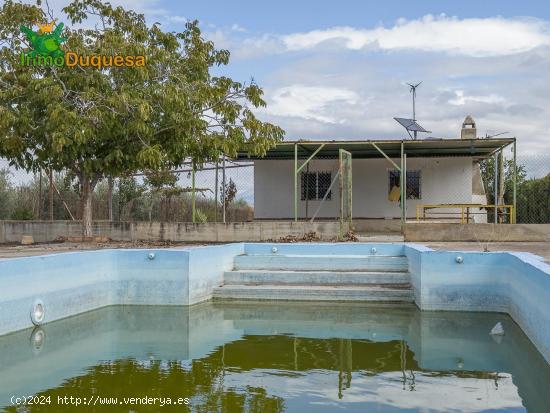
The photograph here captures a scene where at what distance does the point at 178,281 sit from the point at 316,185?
11220 mm

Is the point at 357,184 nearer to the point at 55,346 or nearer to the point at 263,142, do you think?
the point at 263,142

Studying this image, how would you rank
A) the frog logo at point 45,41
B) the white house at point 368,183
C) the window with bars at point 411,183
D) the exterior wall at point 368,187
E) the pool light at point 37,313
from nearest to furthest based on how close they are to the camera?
1. the pool light at point 37,313
2. the frog logo at point 45,41
3. the white house at point 368,183
4. the exterior wall at point 368,187
5. the window with bars at point 411,183

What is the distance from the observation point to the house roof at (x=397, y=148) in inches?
671

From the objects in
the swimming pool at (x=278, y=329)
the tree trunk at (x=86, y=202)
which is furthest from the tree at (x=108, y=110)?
the swimming pool at (x=278, y=329)

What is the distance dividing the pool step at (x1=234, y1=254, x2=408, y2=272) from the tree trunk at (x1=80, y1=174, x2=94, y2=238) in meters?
5.82

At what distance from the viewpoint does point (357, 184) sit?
68.5 ft

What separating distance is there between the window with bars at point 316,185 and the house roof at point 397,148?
0.81 metres

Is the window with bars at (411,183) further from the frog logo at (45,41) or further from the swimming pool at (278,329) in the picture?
the frog logo at (45,41)

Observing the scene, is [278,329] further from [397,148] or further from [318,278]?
[397,148]

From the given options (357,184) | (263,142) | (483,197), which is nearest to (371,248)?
(263,142)
